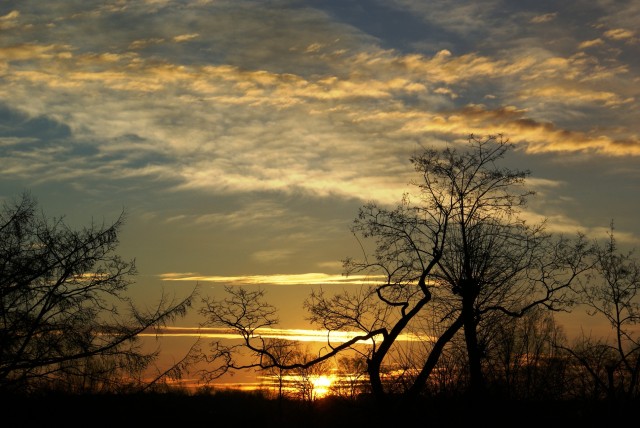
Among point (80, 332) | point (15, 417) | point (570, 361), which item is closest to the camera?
point (15, 417)

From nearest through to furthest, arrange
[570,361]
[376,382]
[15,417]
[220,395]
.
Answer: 1. [15,417]
2. [376,382]
3. [570,361]
4. [220,395]

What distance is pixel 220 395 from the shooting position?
73.4 metres

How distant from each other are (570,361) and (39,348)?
94.7ft

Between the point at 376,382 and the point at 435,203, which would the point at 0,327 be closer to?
the point at 376,382


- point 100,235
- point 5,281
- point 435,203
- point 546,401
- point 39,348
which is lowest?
point 546,401

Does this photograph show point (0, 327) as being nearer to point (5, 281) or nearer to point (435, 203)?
point (5, 281)

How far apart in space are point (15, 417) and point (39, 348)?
2330 mm

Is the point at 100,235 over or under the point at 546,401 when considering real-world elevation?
over

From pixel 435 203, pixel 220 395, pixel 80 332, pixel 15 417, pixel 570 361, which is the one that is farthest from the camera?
pixel 220 395

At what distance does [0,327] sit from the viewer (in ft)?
81.0

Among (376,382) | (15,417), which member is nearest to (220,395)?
(376,382)

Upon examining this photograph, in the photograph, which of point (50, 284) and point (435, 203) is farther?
point (435, 203)

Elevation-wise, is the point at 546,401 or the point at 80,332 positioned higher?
the point at 80,332

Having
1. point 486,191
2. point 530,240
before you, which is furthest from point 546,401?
point 486,191
